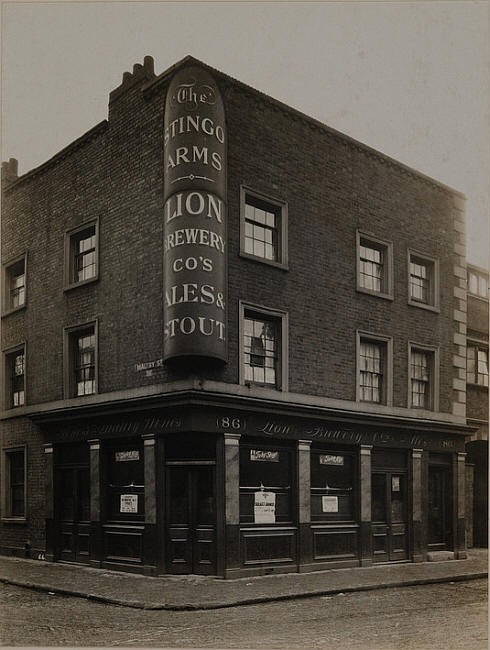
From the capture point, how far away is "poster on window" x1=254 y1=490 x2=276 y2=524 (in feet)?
51.6

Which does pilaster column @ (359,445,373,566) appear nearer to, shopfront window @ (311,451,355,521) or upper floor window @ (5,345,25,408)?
A: shopfront window @ (311,451,355,521)

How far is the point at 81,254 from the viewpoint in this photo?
1836 cm

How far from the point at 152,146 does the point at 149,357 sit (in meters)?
4.43

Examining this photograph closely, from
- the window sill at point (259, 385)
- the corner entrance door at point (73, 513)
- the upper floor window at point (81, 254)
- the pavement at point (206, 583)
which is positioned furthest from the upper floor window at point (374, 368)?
the corner entrance door at point (73, 513)

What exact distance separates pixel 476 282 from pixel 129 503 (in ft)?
38.6

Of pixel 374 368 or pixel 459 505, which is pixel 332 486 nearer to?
pixel 374 368

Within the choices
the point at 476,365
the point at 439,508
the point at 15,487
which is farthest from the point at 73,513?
→ the point at 476,365

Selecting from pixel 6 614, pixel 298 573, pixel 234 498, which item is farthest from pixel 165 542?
pixel 6 614

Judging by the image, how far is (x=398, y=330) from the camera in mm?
19094

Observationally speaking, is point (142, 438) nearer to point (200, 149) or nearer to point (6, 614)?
point (6, 614)

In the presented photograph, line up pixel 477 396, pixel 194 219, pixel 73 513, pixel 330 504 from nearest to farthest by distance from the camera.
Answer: pixel 194 219
pixel 330 504
pixel 73 513
pixel 477 396

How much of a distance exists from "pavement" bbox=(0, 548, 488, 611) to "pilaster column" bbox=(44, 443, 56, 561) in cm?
36

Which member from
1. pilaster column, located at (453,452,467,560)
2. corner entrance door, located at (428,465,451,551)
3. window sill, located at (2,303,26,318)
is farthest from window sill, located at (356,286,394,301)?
window sill, located at (2,303,26,318)

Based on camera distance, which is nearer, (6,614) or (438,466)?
(6,614)
